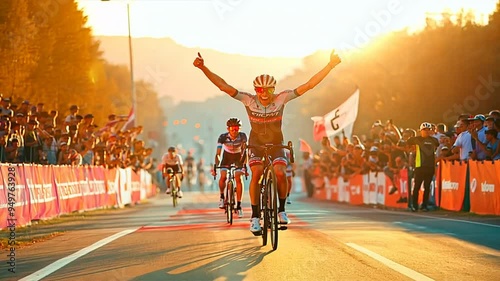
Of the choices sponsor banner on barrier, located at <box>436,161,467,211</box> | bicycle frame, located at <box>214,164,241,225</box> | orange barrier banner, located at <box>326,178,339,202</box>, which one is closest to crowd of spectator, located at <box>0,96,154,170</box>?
bicycle frame, located at <box>214,164,241,225</box>

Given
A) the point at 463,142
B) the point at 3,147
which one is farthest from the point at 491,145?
the point at 3,147

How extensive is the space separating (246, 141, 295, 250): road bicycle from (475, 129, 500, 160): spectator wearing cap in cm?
882

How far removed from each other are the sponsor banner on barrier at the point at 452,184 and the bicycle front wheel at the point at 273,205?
33.3 feet

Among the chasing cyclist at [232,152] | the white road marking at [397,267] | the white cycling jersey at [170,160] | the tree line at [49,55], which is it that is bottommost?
the white road marking at [397,267]

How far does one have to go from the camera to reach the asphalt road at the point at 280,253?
1114 centimetres

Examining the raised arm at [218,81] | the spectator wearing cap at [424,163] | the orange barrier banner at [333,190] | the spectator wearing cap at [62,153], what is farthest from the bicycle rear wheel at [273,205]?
the orange barrier banner at [333,190]

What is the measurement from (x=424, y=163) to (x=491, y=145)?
Result: 2707 mm

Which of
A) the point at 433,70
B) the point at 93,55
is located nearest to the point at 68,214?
the point at 93,55

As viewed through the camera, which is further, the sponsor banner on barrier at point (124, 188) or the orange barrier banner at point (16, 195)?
the sponsor banner on barrier at point (124, 188)

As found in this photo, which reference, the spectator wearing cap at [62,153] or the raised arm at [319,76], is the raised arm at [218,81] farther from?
the spectator wearing cap at [62,153]

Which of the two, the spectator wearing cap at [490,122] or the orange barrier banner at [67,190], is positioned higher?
the spectator wearing cap at [490,122]

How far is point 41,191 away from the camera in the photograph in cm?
2223

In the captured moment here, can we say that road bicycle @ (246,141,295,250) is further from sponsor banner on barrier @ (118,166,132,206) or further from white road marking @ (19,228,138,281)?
sponsor banner on barrier @ (118,166,132,206)

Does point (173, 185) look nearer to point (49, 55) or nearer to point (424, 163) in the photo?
point (49, 55)
